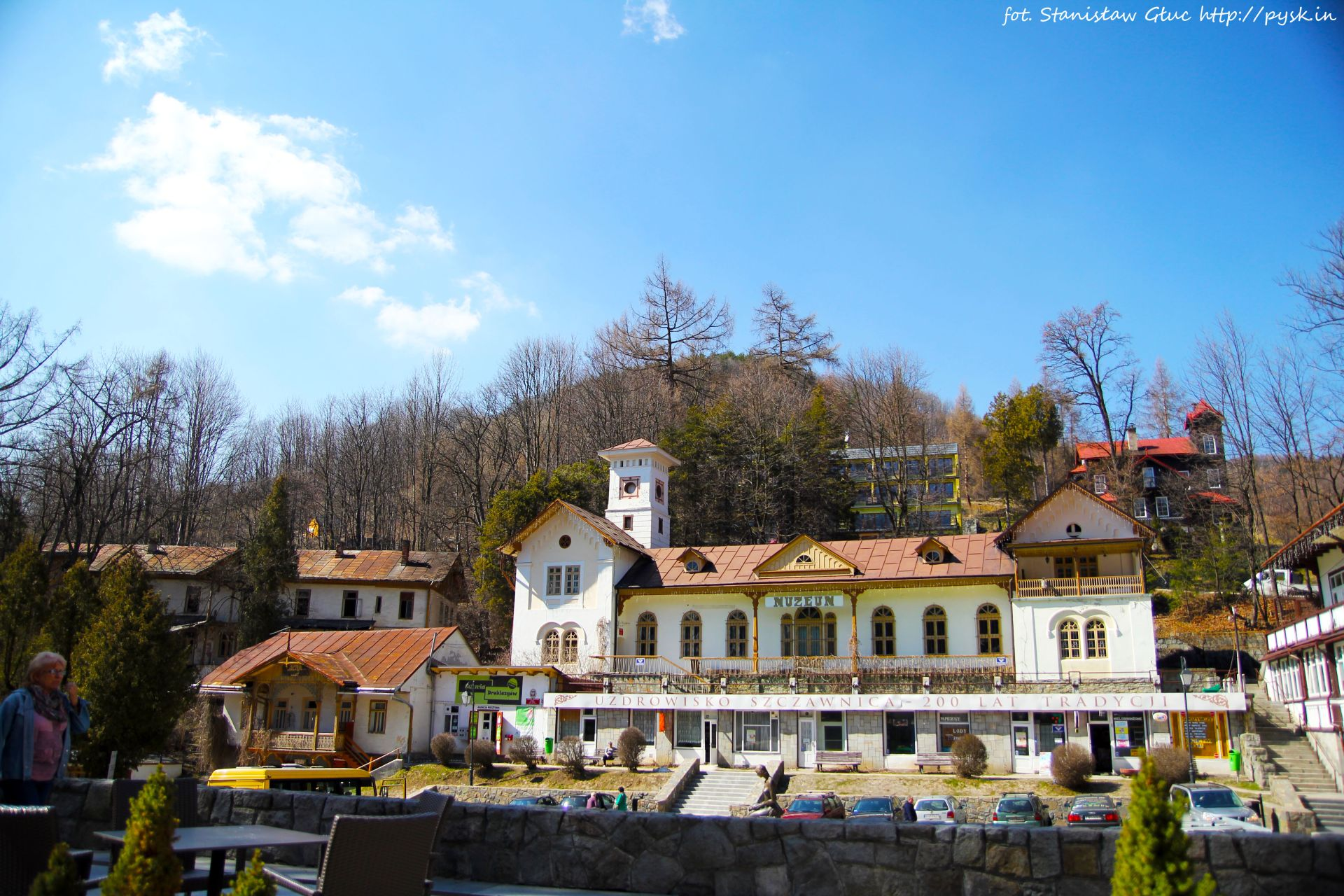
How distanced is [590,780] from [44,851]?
2653 cm

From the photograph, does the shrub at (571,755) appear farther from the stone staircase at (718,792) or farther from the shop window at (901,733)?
the shop window at (901,733)

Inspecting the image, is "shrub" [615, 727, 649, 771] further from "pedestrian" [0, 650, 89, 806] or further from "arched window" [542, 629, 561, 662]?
"pedestrian" [0, 650, 89, 806]

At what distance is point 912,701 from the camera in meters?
30.8

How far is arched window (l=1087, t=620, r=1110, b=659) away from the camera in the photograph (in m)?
32.2

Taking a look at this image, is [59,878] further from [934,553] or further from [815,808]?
[934,553]

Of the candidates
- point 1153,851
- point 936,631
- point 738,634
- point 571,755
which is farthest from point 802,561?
point 1153,851

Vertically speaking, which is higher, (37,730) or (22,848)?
(37,730)

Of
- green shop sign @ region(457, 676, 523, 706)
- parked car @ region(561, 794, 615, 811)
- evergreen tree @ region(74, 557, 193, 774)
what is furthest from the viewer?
green shop sign @ region(457, 676, 523, 706)

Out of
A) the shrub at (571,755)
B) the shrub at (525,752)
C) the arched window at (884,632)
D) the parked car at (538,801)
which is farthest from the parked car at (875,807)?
the arched window at (884,632)

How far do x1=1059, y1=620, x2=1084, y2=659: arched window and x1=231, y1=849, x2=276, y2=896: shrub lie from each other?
1237 inches

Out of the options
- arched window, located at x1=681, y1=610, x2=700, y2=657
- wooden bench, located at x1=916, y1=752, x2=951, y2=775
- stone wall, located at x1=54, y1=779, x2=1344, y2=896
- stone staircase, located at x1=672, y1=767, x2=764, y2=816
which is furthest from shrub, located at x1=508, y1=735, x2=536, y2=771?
stone wall, located at x1=54, y1=779, x2=1344, y2=896

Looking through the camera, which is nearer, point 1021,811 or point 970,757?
point 1021,811

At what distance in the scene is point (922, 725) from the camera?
31.2 meters

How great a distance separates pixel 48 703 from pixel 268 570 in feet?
126
